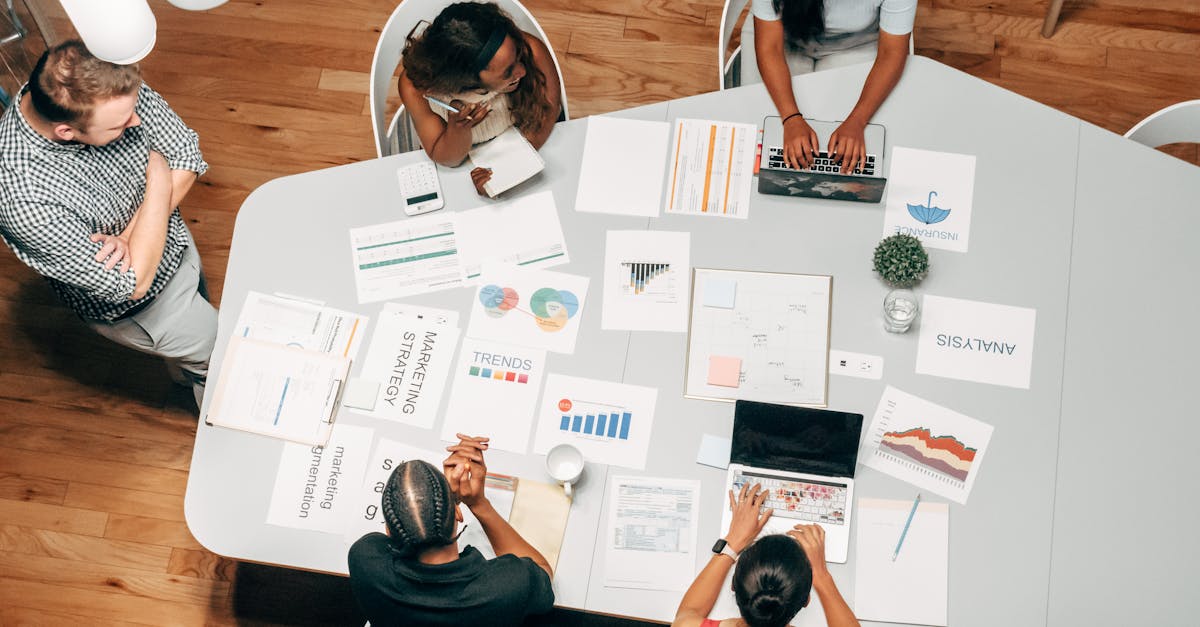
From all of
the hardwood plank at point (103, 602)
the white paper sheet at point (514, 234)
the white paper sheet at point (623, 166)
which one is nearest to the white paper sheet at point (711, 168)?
the white paper sheet at point (623, 166)

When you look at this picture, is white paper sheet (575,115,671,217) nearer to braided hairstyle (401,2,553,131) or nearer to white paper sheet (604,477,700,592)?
braided hairstyle (401,2,553,131)

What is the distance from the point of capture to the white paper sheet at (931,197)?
2.29 meters

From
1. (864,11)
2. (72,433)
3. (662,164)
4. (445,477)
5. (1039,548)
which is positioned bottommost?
(72,433)

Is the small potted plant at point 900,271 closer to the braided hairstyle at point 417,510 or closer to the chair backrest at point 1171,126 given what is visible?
the chair backrest at point 1171,126

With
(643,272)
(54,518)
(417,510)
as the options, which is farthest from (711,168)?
(54,518)

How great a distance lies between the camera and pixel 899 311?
2.17 metres

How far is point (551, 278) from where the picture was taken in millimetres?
2307

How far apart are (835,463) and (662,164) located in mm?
872

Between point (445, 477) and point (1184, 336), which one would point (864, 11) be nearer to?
point (1184, 336)

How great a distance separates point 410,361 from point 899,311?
1173mm

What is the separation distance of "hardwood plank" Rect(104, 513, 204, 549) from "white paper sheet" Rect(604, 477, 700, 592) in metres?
1.54

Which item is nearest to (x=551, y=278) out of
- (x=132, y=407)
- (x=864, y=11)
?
(x=864, y=11)

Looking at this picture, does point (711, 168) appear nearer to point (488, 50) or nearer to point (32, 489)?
point (488, 50)

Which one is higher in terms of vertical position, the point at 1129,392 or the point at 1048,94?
the point at 1048,94
